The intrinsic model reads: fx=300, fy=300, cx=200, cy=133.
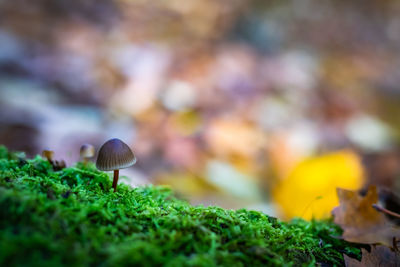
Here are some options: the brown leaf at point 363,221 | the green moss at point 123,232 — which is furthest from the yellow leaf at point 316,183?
the green moss at point 123,232

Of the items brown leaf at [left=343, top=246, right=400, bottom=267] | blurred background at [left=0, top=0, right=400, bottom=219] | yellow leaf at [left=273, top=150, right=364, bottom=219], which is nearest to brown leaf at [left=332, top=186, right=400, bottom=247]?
brown leaf at [left=343, top=246, right=400, bottom=267]

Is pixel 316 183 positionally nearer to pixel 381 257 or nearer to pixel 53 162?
pixel 381 257

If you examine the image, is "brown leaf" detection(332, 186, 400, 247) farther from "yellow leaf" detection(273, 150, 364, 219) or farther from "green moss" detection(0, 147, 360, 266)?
"yellow leaf" detection(273, 150, 364, 219)

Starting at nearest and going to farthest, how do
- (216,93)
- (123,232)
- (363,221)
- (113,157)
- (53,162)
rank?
(123,232), (113,157), (363,221), (53,162), (216,93)

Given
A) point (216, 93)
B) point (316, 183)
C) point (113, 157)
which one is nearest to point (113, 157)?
point (113, 157)

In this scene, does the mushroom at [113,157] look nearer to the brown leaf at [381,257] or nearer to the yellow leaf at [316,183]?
the brown leaf at [381,257]

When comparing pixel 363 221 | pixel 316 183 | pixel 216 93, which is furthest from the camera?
pixel 216 93

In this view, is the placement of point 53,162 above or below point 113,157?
above
